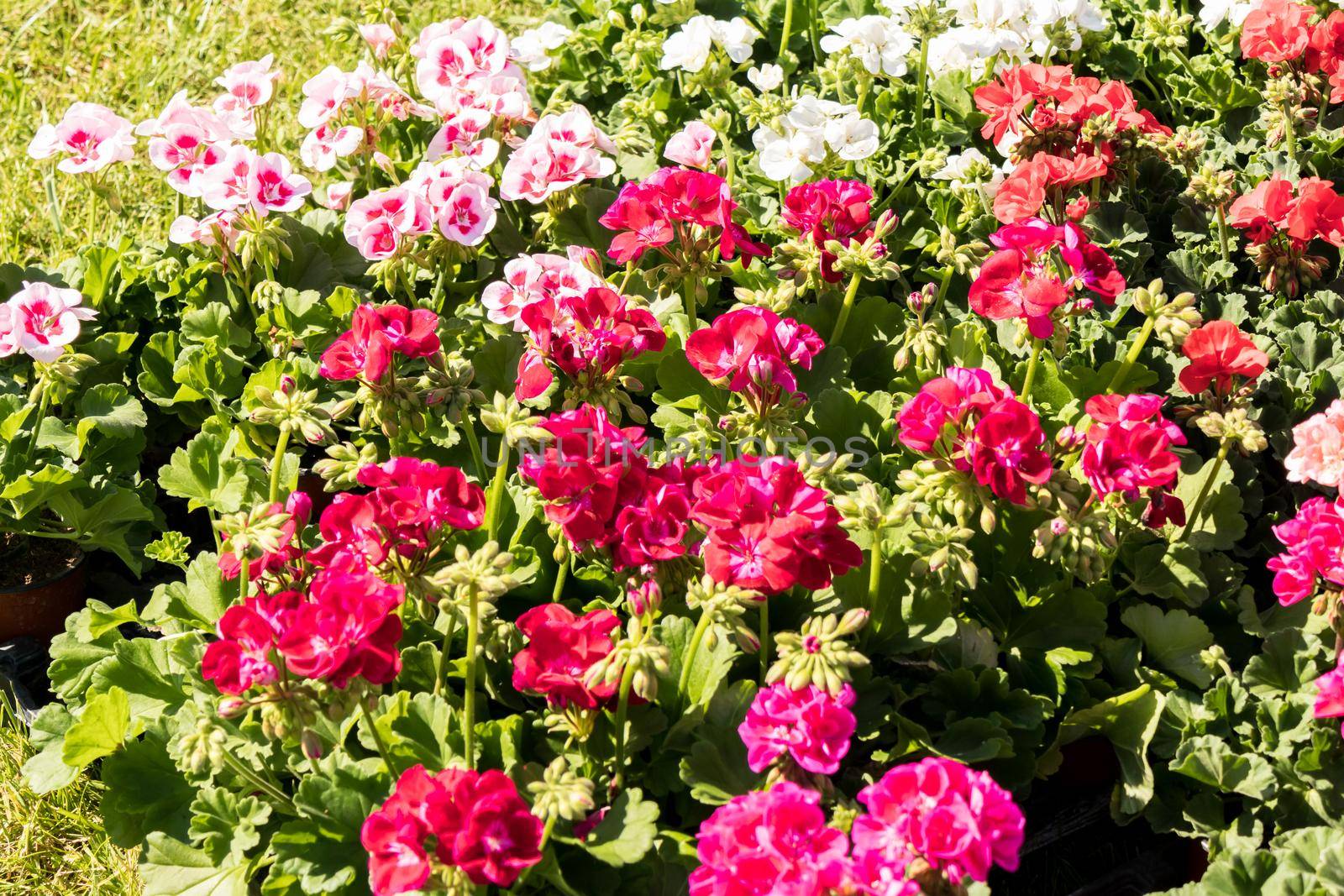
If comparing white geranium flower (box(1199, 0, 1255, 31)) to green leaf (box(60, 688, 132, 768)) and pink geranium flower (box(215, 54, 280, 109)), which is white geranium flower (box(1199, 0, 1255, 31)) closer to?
pink geranium flower (box(215, 54, 280, 109))

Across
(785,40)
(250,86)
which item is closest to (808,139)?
(785,40)

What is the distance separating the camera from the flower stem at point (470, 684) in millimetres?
2010

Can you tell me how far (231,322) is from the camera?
10.4 ft

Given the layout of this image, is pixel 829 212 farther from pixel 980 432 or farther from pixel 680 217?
pixel 980 432

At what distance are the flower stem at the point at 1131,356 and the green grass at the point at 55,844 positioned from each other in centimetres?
206

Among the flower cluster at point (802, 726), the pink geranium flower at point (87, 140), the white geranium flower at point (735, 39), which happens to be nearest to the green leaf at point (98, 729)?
the flower cluster at point (802, 726)

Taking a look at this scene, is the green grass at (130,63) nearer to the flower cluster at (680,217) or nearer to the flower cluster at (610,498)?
the flower cluster at (680,217)

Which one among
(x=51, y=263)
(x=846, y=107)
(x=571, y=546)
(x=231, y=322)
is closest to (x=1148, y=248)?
(x=846, y=107)

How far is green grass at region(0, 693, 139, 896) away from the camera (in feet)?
8.83

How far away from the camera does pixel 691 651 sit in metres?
2.14

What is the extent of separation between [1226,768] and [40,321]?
239cm

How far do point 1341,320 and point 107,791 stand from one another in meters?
2.56

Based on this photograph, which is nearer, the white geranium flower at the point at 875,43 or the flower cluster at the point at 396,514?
the flower cluster at the point at 396,514

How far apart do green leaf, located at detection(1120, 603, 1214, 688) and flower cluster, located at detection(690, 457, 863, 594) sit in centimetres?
78
